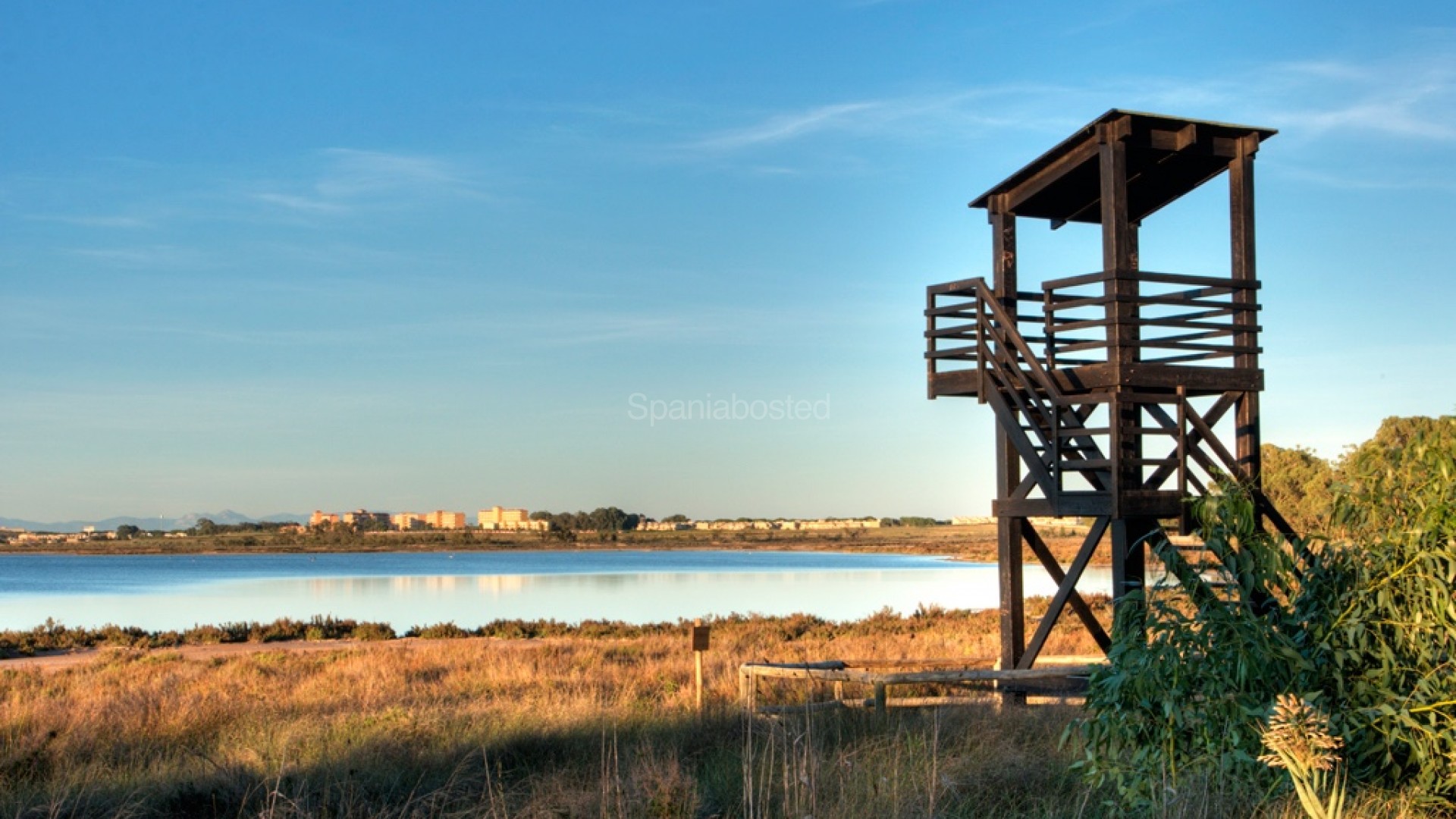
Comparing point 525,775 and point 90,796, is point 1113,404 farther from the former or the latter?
point 90,796

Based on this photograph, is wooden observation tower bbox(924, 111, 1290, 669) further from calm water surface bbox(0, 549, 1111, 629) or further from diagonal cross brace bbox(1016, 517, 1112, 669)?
calm water surface bbox(0, 549, 1111, 629)

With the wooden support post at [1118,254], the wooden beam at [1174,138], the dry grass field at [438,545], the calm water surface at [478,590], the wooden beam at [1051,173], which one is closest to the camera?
the wooden support post at [1118,254]

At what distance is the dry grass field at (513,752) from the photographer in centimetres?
817

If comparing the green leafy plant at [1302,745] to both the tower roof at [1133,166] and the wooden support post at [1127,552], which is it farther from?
the tower roof at [1133,166]

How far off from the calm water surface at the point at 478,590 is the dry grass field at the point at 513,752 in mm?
24487

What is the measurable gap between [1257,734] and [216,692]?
13769mm

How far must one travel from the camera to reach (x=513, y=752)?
38.4 ft

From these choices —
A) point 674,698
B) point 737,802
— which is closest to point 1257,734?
point 737,802

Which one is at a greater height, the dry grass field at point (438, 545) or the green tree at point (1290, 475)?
the green tree at point (1290, 475)

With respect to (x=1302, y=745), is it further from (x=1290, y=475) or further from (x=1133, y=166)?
(x=1290, y=475)

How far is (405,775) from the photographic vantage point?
10.5 metres

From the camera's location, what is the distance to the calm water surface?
47.5 m

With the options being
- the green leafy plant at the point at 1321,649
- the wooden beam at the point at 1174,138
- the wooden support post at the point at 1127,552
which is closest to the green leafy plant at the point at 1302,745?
the green leafy plant at the point at 1321,649

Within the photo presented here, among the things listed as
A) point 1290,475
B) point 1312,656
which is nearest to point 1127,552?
point 1312,656
